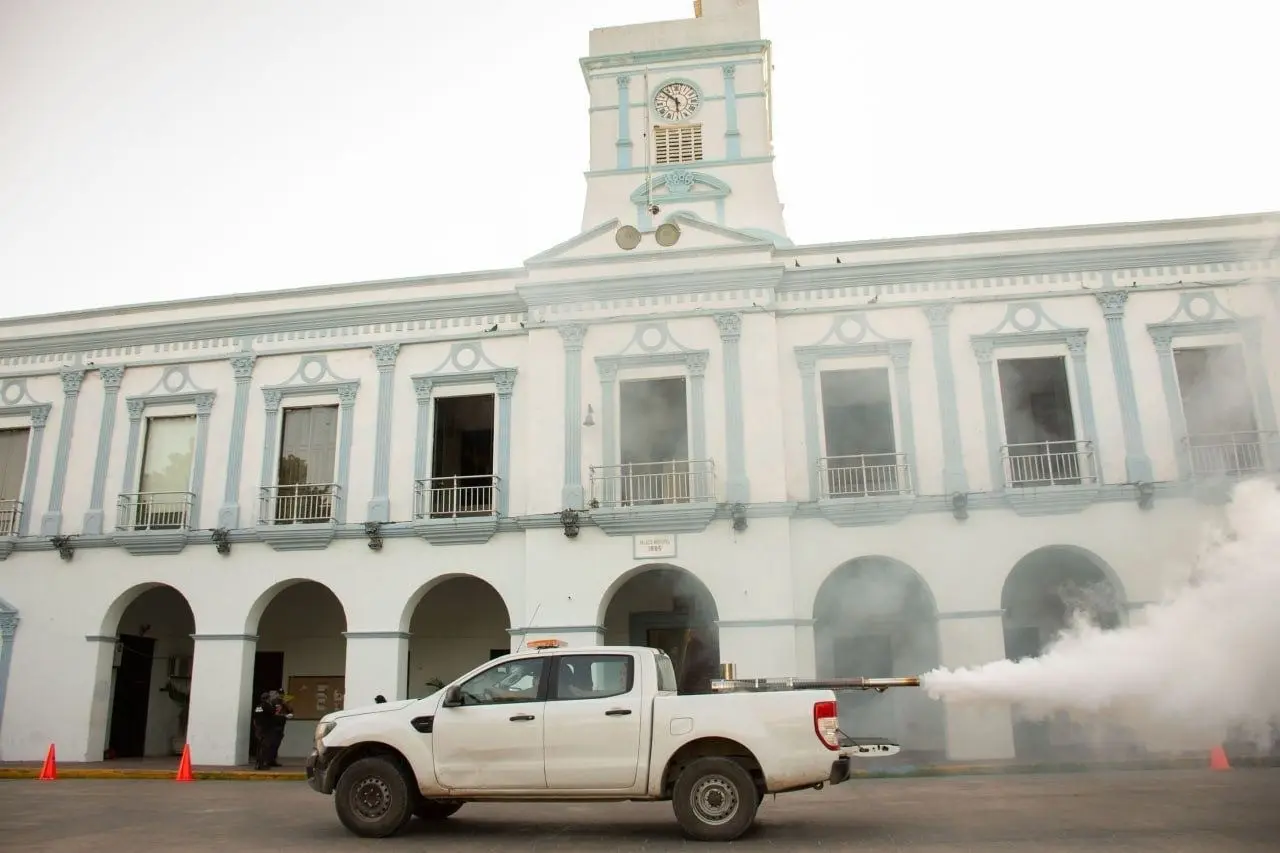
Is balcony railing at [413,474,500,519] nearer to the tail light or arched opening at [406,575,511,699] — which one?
arched opening at [406,575,511,699]

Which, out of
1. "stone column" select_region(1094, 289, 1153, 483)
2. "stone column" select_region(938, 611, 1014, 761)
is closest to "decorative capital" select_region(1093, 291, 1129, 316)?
"stone column" select_region(1094, 289, 1153, 483)

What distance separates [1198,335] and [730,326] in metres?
7.89

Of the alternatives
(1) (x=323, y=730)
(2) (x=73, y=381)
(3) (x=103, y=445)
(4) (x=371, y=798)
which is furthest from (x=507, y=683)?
(2) (x=73, y=381)

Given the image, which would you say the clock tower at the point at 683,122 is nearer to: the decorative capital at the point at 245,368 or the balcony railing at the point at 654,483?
the balcony railing at the point at 654,483

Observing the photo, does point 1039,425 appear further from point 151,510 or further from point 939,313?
point 151,510

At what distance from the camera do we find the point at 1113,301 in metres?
16.9

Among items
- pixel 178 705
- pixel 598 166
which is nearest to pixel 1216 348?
pixel 598 166

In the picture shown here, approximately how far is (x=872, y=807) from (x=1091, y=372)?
30.7 feet

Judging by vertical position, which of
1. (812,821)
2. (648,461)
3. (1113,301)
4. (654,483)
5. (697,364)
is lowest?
(812,821)

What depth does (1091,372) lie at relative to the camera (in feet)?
54.7

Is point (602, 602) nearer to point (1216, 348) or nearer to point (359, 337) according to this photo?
point (359, 337)

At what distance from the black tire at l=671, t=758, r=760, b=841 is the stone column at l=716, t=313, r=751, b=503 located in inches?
308

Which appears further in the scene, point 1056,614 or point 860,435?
point 1056,614

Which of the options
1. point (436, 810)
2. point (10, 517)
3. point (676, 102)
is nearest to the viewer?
point (436, 810)
